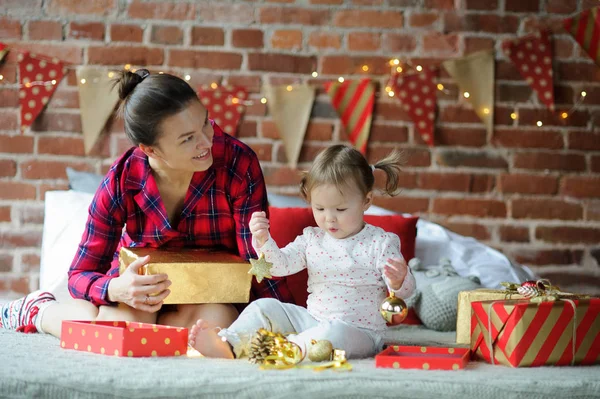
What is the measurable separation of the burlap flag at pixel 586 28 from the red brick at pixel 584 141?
1.05 feet

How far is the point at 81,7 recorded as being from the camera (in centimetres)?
287

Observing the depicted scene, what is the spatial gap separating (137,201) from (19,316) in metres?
0.46

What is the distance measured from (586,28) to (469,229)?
881mm

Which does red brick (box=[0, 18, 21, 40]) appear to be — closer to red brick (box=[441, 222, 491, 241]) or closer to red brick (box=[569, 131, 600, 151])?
red brick (box=[441, 222, 491, 241])

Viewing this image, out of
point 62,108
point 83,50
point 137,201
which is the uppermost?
point 83,50

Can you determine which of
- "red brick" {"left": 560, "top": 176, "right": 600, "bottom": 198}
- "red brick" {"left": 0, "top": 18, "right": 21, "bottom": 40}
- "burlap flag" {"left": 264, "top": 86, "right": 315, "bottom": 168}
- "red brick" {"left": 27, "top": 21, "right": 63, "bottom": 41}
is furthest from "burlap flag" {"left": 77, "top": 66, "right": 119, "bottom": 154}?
"red brick" {"left": 560, "top": 176, "right": 600, "bottom": 198}

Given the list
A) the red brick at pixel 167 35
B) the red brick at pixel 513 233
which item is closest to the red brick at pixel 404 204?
the red brick at pixel 513 233

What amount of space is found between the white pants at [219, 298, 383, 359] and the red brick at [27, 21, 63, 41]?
5.13 feet

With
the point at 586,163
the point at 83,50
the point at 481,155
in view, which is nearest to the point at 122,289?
the point at 83,50

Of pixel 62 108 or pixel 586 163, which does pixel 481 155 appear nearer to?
pixel 586 163

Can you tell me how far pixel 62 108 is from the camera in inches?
113

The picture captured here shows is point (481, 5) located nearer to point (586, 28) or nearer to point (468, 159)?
point (586, 28)

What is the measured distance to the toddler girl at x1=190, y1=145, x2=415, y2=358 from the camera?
5.88ft

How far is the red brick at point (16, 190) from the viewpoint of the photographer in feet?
9.36
